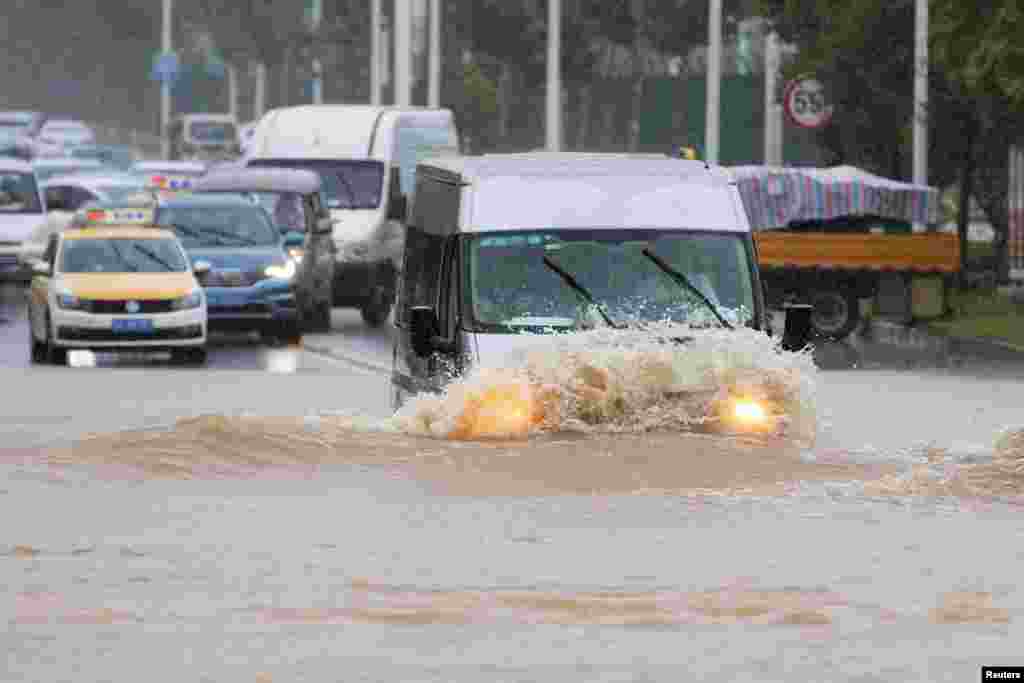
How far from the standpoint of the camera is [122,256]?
31.7m

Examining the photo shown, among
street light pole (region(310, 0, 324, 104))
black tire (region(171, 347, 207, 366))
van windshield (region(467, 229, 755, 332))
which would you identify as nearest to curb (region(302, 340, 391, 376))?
black tire (region(171, 347, 207, 366))

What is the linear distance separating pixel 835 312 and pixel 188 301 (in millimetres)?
10042

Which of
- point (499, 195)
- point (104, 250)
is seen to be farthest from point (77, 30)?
point (499, 195)

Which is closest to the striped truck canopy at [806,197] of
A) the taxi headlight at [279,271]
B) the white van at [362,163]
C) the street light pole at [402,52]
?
the white van at [362,163]

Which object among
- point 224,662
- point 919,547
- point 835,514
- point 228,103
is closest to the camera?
point 224,662

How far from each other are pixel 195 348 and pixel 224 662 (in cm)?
2093

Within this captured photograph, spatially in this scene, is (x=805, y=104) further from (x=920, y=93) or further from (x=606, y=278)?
(x=606, y=278)

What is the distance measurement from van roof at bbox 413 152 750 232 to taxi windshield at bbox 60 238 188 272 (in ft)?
47.6

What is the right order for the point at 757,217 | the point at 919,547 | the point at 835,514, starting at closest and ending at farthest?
the point at 919,547 → the point at 835,514 → the point at 757,217

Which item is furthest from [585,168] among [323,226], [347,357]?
[323,226]

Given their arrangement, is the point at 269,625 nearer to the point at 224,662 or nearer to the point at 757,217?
the point at 224,662

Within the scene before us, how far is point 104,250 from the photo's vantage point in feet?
104

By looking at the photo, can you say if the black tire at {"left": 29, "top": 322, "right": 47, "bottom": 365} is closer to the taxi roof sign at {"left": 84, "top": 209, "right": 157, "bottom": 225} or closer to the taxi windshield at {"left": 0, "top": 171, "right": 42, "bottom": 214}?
the taxi roof sign at {"left": 84, "top": 209, "right": 157, "bottom": 225}

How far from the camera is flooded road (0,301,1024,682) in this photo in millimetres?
10883
